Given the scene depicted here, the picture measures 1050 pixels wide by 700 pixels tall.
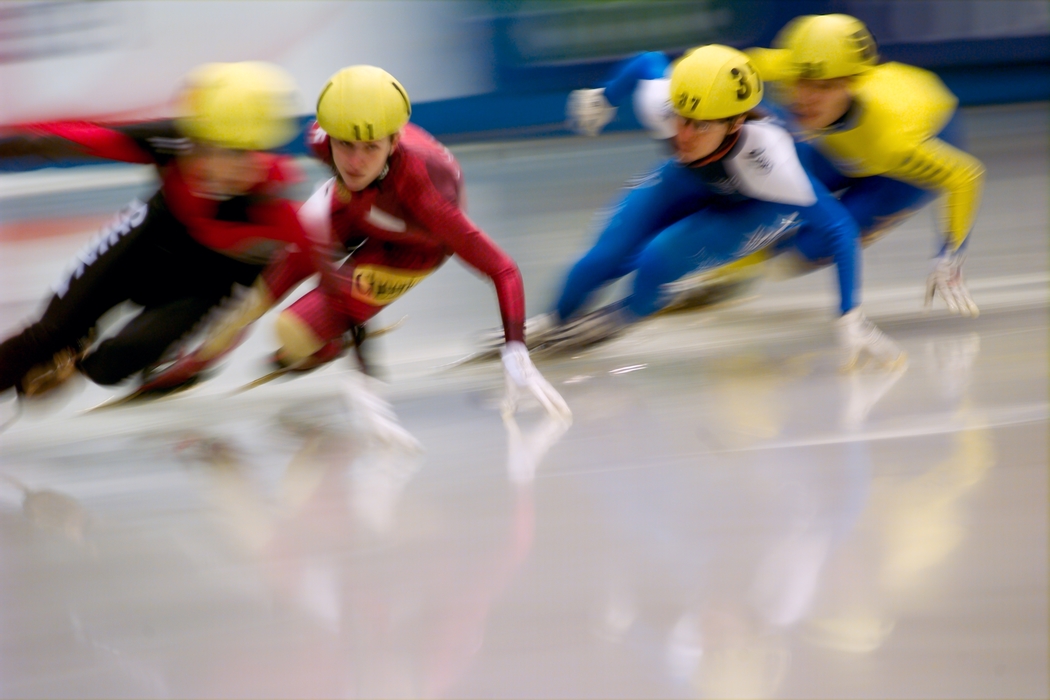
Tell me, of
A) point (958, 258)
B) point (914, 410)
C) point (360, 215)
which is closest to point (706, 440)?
point (914, 410)

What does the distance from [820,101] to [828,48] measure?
174 millimetres

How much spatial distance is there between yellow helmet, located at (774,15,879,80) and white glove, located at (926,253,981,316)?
0.76 metres

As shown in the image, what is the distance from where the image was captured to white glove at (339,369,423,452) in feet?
7.77

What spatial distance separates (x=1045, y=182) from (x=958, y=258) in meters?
2.23

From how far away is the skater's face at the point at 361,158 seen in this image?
2.30 meters

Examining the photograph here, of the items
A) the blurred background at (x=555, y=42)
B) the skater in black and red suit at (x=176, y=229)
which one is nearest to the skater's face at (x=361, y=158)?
the skater in black and red suit at (x=176, y=229)

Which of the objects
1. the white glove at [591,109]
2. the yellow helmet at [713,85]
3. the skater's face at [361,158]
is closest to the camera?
the skater's face at [361,158]

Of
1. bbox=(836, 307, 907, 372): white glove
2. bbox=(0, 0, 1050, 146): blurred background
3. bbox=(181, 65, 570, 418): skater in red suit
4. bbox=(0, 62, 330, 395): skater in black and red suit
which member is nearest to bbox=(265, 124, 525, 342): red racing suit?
bbox=(181, 65, 570, 418): skater in red suit

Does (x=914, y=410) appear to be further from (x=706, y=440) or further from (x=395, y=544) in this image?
(x=395, y=544)

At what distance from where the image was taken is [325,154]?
251 centimetres

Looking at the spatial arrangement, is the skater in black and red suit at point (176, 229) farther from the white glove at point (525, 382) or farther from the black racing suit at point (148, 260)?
the white glove at point (525, 382)

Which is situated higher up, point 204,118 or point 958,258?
point 204,118

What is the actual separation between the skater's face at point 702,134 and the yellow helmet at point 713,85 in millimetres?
47

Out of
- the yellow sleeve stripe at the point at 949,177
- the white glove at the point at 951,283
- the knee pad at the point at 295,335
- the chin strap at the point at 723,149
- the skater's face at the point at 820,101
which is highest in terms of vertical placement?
the skater's face at the point at 820,101
